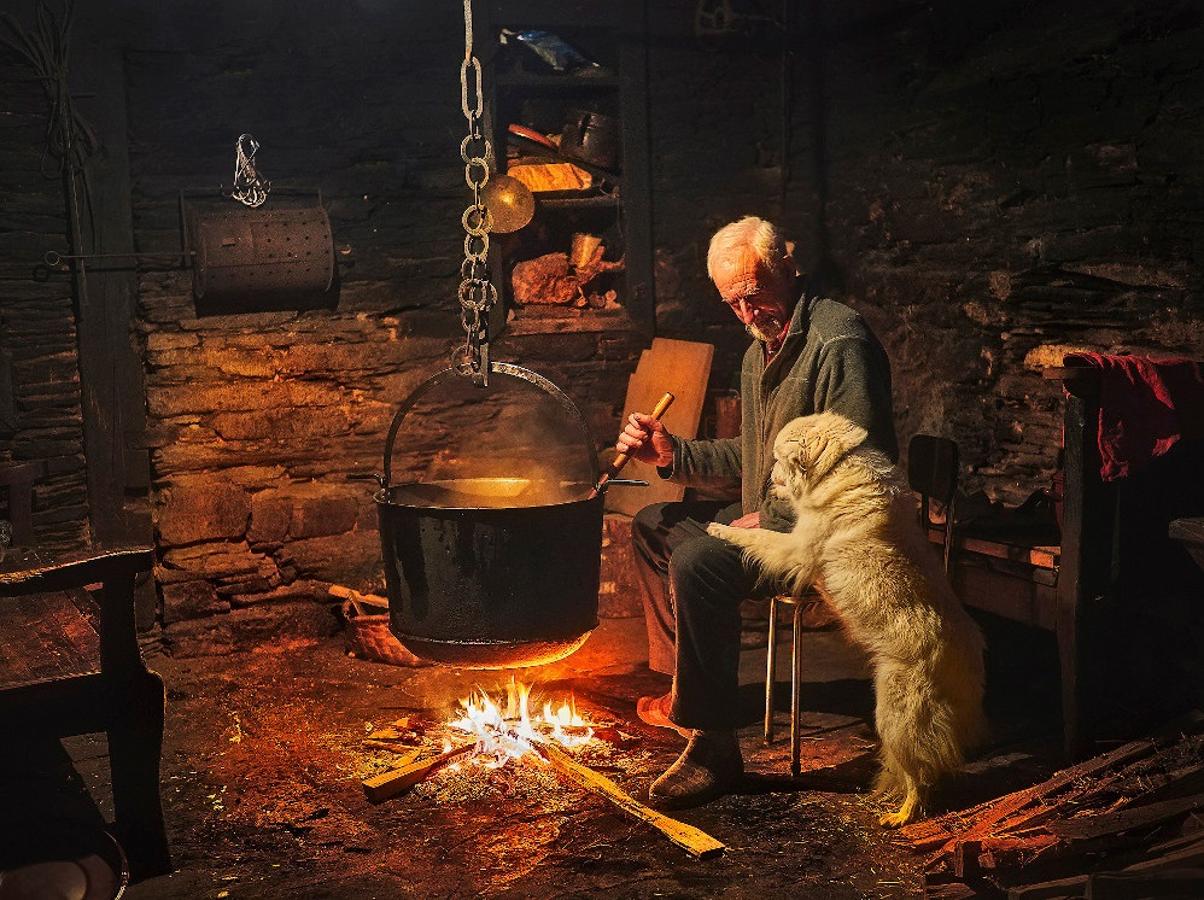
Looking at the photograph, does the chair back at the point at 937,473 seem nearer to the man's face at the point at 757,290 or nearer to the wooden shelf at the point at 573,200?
the man's face at the point at 757,290

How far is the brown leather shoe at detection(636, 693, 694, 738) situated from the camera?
5184mm

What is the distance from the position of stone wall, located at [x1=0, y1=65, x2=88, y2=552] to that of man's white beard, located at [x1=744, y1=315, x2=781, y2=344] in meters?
3.52

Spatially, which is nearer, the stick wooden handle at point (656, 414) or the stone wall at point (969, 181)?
the stick wooden handle at point (656, 414)

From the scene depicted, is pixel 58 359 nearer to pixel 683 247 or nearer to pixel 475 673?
pixel 475 673

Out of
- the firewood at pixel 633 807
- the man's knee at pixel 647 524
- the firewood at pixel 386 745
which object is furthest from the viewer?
the man's knee at pixel 647 524

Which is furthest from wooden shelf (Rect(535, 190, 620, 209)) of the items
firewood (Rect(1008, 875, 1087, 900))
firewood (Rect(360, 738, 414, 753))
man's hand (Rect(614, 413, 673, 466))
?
firewood (Rect(1008, 875, 1087, 900))

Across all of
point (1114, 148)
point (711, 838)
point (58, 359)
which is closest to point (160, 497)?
point (58, 359)

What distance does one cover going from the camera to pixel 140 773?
12.4ft

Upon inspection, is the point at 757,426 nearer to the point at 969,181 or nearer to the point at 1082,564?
the point at 1082,564

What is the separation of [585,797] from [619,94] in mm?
4037

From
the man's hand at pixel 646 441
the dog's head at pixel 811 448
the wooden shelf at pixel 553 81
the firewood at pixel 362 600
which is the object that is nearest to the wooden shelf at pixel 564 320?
the wooden shelf at pixel 553 81

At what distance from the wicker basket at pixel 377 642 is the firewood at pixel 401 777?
56.4 inches

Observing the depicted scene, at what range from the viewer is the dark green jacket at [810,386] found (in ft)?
14.4

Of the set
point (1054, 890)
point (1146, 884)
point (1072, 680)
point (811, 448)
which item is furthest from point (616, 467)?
point (1146, 884)
